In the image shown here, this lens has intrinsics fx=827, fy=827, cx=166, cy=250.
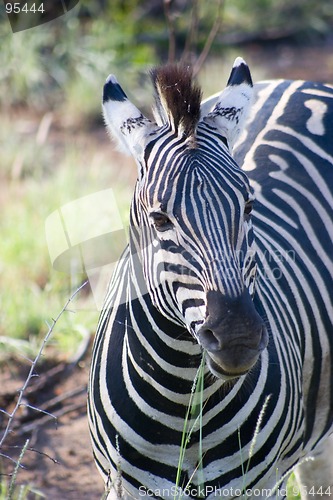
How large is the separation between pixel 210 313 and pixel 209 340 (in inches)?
3.4

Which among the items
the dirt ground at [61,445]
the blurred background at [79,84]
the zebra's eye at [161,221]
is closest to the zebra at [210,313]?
the zebra's eye at [161,221]

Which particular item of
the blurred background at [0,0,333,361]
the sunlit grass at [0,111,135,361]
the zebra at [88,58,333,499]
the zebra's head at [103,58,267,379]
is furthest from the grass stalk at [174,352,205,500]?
the blurred background at [0,0,333,361]

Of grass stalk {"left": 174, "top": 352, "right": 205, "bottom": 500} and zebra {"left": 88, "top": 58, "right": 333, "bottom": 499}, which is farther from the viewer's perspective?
grass stalk {"left": 174, "top": 352, "right": 205, "bottom": 500}

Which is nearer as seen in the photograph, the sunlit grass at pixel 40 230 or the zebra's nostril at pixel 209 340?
the zebra's nostril at pixel 209 340

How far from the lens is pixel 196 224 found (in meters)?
2.65

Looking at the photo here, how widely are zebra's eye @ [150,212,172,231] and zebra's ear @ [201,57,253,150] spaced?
17.3 inches

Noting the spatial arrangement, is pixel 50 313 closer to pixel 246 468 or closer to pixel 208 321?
pixel 246 468

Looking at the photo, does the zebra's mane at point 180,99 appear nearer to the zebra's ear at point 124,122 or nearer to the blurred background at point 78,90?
the zebra's ear at point 124,122

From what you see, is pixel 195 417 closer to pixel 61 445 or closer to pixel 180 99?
pixel 180 99

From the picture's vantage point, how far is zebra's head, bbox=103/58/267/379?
2535 mm

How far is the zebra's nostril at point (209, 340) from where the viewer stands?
2.52 metres

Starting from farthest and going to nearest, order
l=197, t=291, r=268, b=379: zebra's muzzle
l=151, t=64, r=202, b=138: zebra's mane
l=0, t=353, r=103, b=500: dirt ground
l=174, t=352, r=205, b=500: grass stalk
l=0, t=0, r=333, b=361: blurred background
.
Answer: l=0, t=0, r=333, b=361: blurred background → l=0, t=353, r=103, b=500: dirt ground → l=174, t=352, r=205, b=500: grass stalk → l=151, t=64, r=202, b=138: zebra's mane → l=197, t=291, r=268, b=379: zebra's muzzle

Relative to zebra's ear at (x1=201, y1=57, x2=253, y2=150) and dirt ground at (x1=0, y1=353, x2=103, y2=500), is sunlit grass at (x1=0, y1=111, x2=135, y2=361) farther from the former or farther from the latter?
zebra's ear at (x1=201, y1=57, x2=253, y2=150)

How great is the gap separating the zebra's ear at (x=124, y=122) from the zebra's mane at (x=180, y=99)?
11 centimetres
